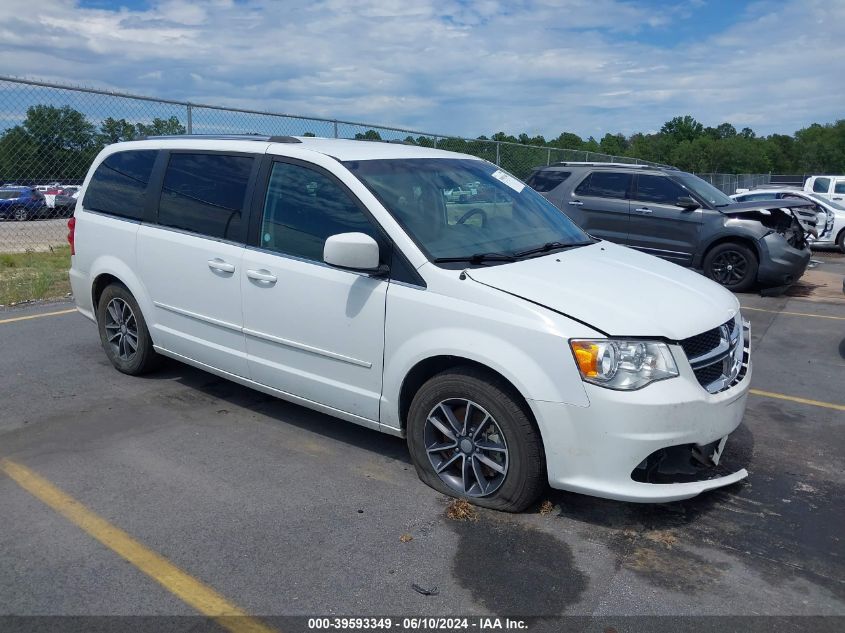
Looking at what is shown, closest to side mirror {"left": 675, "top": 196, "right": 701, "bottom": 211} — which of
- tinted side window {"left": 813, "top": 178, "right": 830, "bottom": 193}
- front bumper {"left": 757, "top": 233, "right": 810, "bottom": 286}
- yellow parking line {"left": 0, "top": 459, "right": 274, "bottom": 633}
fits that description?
front bumper {"left": 757, "top": 233, "right": 810, "bottom": 286}

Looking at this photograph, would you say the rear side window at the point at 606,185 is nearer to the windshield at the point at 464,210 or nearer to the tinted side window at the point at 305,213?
the windshield at the point at 464,210

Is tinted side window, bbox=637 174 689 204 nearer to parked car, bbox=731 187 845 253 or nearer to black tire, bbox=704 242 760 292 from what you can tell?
black tire, bbox=704 242 760 292

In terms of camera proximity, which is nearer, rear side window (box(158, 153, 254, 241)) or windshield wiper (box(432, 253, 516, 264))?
windshield wiper (box(432, 253, 516, 264))

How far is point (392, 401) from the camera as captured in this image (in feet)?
13.4

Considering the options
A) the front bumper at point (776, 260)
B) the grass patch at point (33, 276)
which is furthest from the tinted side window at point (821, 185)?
the grass patch at point (33, 276)

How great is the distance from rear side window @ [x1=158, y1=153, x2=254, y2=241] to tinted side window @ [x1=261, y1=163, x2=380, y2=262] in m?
0.26

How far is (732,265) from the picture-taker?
11203mm

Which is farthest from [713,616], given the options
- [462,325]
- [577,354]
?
[462,325]

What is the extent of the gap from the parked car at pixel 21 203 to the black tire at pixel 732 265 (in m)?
9.97

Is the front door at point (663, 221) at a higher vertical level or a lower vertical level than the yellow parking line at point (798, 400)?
higher

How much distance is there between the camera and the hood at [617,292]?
11.6 ft

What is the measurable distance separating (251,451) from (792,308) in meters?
8.22

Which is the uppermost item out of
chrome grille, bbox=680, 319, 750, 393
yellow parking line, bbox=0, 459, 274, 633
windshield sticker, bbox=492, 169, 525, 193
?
windshield sticker, bbox=492, 169, 525, 193

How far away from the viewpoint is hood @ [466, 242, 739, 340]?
3.54m
